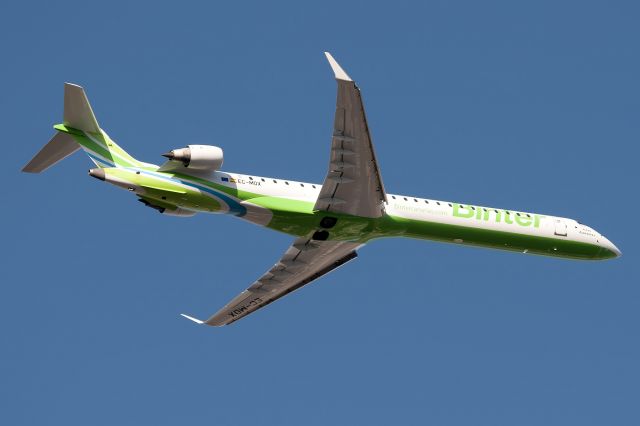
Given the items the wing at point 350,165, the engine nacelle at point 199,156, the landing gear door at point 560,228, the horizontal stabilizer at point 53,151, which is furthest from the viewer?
the landing gear door at point 560,228

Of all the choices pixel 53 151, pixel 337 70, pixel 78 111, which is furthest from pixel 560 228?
pixel 53 151

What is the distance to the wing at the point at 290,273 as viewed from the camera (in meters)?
50.4

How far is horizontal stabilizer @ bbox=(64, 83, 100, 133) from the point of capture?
44.2 m

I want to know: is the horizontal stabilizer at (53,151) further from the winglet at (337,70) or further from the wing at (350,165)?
the winglet at (337,70)

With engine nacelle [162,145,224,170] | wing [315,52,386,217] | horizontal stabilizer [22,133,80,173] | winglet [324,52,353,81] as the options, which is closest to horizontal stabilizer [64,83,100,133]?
horizontal stabilizer [22,133,80,173]

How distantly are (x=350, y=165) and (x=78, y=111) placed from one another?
10.6 meters

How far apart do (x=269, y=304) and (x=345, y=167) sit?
11878 millimetres

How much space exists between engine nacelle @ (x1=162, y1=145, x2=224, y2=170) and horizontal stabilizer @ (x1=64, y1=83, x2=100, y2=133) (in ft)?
11.1

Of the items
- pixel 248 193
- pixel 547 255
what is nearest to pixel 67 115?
pixel 248 193

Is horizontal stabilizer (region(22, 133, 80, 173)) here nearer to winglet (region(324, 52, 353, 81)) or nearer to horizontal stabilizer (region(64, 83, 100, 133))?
horizontal stabilizer (region(64, 83, 100, 133))

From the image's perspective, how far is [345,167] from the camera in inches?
1752

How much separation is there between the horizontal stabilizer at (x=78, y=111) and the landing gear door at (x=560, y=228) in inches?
802

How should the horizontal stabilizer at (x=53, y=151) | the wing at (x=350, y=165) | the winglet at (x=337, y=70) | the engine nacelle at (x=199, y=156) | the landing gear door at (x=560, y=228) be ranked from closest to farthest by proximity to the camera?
the winglet at (x=337, y=70) < the wing at (x=350, y=165) < the engine nacelle at (x=199, y=156) < the horizontal stabilizer at (x=53, y=151) < the landing gear door at (x=560, y=228)

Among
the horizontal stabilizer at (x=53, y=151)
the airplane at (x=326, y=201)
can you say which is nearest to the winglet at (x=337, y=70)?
the airplane at (x=326, y=201)
